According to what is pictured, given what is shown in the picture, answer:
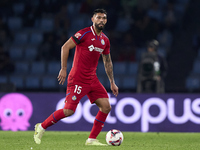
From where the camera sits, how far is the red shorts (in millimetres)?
6277

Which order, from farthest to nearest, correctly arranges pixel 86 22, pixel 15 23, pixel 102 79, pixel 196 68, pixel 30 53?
pixel 15 23 → pixel 86 22 → pixel 30 53 → pixel 196 68 → pixel 102 79

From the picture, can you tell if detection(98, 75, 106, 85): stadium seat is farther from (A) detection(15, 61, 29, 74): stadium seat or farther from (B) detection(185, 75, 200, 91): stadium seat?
(B) detection(185, 75, 200, 91): stadium seat

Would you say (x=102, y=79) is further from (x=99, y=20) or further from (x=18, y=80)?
(x=99, y=20)

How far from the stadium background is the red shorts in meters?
5.37

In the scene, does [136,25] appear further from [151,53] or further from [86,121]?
[86,121]

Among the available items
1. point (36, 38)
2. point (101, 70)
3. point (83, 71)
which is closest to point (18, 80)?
point (36, 38)

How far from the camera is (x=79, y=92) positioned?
249 inches

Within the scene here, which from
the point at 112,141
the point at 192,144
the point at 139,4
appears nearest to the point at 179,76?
the point at 139,4

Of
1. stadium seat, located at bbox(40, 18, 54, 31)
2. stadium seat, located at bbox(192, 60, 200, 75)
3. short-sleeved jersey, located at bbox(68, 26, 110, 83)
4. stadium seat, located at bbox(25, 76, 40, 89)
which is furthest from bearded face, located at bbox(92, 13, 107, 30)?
stadium seat, located at bbox(40, 18, 54, 31)

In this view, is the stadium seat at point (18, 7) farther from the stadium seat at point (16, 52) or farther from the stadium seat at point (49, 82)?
the stadium seat at point (49, 82)

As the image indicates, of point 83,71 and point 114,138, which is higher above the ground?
point 83,71

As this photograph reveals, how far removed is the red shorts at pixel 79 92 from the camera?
628cm

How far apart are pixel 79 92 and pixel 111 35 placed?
791 centimetres

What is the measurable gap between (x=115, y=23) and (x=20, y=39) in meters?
2.89
